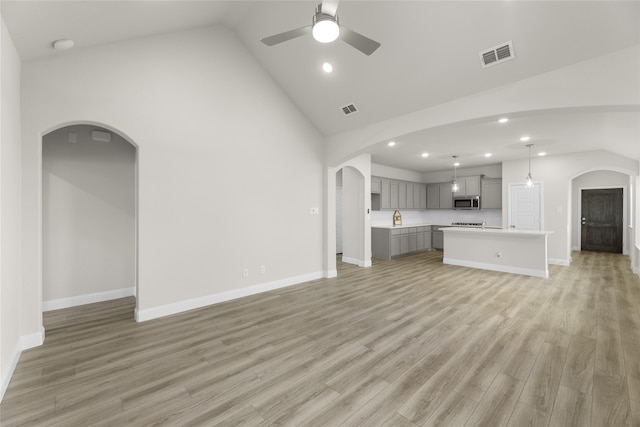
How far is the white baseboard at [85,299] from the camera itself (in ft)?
12.8

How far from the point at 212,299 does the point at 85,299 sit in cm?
187

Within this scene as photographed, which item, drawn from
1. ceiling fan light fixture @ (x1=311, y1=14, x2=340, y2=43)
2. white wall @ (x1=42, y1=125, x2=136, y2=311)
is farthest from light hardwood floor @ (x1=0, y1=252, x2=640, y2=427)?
ceiling fan light fixture @ (x1=311, y1=14, x2=340, y2=43)

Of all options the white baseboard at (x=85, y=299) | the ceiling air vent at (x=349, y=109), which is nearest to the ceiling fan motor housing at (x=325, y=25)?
the ceiling air vent at (x=349, y=109)

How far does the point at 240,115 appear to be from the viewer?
447 centimetres

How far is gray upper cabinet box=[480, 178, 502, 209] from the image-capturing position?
8258mm

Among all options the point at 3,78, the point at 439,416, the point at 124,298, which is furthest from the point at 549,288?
the point at 3,78

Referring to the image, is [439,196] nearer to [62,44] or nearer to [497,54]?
[497,54]

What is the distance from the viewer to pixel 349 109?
187 inches

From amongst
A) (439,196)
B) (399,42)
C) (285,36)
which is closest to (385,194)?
(439,196)

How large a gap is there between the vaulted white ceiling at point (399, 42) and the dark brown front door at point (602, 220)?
468 cm

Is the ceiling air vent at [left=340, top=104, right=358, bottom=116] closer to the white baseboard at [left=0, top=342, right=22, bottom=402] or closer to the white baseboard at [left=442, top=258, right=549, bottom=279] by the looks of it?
the white baseboard at [left=442, top=258, right=549, bottom=279]

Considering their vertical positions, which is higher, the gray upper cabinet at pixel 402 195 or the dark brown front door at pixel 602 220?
the gray upper cabinet at pixel 402 195

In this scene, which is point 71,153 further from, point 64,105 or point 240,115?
point 240,115

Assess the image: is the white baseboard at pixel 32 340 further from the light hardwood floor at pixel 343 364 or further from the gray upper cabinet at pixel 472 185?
the gray upper cabinet at pixel 472 185
